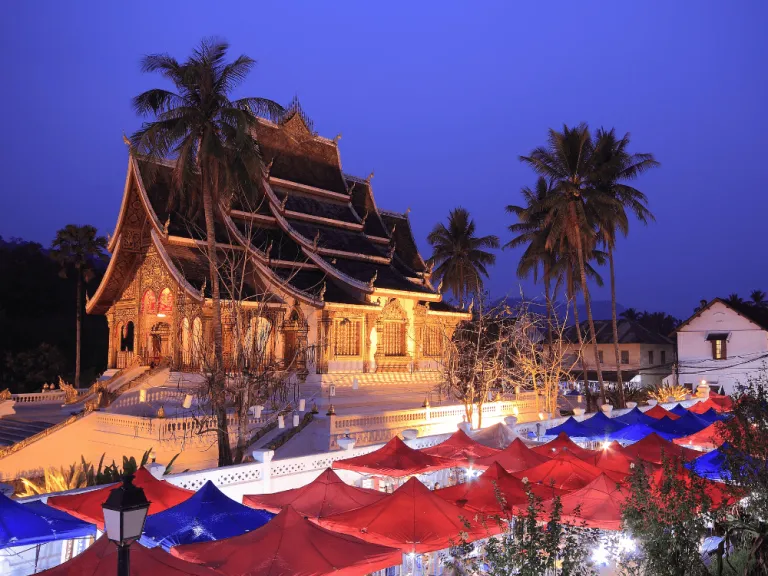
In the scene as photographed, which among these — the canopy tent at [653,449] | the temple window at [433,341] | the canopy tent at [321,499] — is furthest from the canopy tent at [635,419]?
the canopy tent at [321,499]

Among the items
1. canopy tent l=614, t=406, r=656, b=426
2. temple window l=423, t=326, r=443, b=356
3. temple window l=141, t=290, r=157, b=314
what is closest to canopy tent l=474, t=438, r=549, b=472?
canopy tent l=614, t=406, r=656, b=426

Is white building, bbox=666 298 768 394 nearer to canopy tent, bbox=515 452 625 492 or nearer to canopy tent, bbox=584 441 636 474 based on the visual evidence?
canopy tent, bbox=584 441 636 474

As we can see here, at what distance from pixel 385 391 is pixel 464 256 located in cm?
1934

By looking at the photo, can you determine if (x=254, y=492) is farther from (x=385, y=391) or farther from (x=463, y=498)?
(x=385, y=391)

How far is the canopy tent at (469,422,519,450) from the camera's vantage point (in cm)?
1834

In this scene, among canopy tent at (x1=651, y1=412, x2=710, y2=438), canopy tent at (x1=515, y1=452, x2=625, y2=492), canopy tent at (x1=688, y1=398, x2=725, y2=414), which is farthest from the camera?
canopy tent at (x1=688, y1=398, x2=725, y2=414)

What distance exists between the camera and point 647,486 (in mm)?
6840

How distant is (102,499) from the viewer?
9797 millimetres

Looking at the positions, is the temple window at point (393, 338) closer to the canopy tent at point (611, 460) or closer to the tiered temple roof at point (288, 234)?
the tiered temple roof at point (288, 234)

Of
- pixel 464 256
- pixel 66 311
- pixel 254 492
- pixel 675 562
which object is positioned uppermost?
pixel 464 256

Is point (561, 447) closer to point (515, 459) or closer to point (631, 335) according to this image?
point (515, 459)

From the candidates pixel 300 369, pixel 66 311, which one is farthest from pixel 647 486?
pixel 66 311

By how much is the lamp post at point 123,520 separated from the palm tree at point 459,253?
3915 centimetres

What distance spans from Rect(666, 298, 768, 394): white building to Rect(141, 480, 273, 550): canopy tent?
3760 cm
